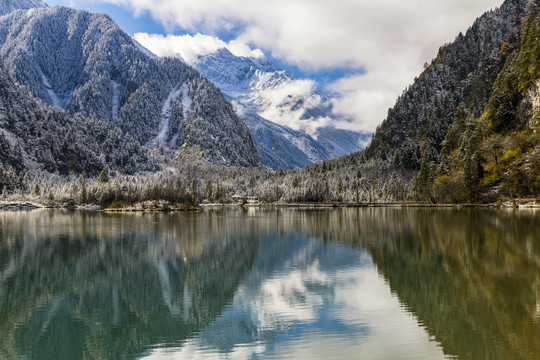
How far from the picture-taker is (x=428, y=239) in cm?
5875

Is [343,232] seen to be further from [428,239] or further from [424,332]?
[424,332]

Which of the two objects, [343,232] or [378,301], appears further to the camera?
[343,232]

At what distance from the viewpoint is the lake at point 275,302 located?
69.7 feet

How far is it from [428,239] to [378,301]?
106 feet

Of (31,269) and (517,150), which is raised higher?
(517,150)

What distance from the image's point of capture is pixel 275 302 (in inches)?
1171

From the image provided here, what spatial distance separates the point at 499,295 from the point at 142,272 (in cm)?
2884

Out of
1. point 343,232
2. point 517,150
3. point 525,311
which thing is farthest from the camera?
point 517,150

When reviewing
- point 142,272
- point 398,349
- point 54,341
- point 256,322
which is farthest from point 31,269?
point 398,349

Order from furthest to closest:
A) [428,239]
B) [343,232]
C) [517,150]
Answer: [517,150] < [343,232] < [428,239]

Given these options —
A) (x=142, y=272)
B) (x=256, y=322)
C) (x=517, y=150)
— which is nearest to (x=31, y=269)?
(x=142, y=272)

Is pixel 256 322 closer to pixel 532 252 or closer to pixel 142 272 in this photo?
pixel 142 272

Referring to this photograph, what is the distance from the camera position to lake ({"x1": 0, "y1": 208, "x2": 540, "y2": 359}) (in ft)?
69.7

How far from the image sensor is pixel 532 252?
4438 cm
